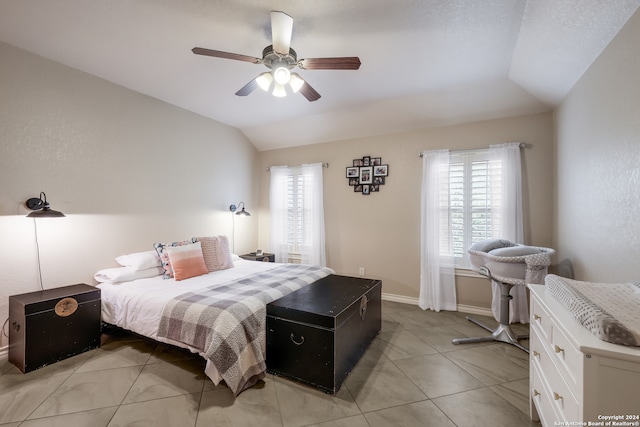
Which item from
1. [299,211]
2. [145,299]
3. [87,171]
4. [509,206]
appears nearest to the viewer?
[145,299]

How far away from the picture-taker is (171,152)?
3.65 metres

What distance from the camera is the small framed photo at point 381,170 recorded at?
159 inches

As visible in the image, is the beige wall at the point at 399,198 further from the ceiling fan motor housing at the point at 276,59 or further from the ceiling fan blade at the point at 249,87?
the ceiling fan motor housing at the point at 276,59

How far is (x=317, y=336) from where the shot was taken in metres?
1.97

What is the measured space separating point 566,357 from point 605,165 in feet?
5.49

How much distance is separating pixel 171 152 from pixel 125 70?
3.57ft

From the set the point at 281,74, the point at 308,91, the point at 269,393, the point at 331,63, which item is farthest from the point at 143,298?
the point at 331,63

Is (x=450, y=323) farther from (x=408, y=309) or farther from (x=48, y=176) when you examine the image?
(x=48, y=176)

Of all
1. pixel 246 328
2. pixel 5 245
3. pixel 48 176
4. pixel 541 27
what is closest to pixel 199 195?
pixel 48 176

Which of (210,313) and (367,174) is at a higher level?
(367,174)

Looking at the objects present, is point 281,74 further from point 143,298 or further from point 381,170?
point 381,170

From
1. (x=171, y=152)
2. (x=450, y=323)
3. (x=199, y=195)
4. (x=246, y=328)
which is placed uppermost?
(x=171, y=152)

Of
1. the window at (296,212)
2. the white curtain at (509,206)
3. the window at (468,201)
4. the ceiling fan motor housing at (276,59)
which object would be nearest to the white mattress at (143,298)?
the window at (296,212)

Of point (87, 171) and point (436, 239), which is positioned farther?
point (436, 239)
